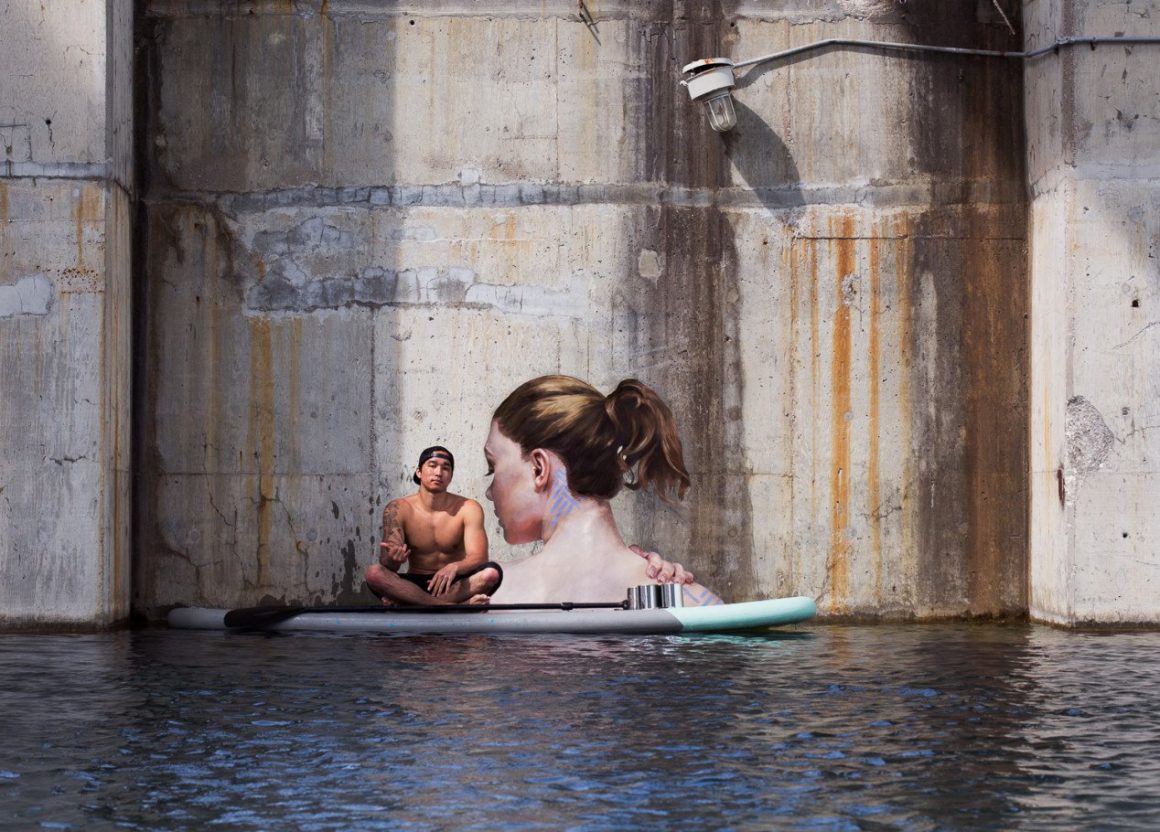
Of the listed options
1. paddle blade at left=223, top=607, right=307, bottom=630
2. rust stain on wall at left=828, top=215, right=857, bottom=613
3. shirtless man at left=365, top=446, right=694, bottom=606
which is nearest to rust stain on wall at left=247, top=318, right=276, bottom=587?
paddle blade at left=223, top=607, right=307, bottom=630

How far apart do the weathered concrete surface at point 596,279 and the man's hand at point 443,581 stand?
55cm

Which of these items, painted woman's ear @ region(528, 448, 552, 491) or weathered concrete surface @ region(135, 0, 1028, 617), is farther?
painted woman's ear @ region(528, 448, 552, 491)

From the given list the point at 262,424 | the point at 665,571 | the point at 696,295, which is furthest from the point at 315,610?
the point at 696,295

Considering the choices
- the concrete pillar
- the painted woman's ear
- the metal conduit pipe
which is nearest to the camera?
the concrete pillar

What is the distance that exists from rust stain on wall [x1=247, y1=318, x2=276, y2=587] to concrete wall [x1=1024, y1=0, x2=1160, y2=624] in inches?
196

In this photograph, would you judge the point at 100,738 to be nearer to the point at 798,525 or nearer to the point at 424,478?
the point at 424,478

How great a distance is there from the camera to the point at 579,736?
21.1 ft

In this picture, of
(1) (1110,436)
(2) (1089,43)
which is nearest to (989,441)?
(1) (1110,436)

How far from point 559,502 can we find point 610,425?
23.8 inches

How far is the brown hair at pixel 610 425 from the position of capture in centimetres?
1117

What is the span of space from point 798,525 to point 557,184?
2734mm

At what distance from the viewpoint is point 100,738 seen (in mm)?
6457

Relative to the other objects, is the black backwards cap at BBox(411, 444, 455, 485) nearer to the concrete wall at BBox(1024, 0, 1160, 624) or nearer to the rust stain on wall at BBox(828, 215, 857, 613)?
the rust stain on wall at BBox(828, 215, 857, 613)

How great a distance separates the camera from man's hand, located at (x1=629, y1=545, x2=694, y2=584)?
10922 mm
